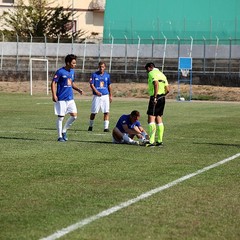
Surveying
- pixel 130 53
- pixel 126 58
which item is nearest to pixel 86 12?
pixel 130 53

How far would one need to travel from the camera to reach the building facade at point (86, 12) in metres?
90.3

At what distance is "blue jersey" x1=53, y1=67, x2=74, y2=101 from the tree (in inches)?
2323

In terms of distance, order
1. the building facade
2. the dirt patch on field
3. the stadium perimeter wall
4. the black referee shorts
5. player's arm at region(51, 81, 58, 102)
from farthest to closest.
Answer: the building facade, the stadium perimeter wall, the dirt patch on field, player's arm at region(51, 81, 58, 102), the black referee shorts

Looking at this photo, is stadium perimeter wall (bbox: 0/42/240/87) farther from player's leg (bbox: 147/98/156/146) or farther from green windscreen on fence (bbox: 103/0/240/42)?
player's leg (bbox: 147/98/156/146)

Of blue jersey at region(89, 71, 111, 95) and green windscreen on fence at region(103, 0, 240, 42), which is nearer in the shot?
blue jersey at region(89, 71, 111, 95)

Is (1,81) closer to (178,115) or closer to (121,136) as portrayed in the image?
(178,115)

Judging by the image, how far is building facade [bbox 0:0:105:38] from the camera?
9031 centimetres

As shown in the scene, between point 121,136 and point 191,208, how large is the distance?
970cm

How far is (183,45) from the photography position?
65.0 meters

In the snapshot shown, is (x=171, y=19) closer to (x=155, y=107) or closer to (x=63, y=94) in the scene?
(x=63, y=94)

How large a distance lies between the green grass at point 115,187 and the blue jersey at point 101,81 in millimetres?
3411

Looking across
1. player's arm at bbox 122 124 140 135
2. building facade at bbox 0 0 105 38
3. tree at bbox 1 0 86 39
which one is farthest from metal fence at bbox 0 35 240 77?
player's arm at bbox 122 124 140 135

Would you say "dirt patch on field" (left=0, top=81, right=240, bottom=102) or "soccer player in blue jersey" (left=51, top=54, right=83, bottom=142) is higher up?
"soccer player in blue jersey" (left=51, top=54, right=83, bottom=142)

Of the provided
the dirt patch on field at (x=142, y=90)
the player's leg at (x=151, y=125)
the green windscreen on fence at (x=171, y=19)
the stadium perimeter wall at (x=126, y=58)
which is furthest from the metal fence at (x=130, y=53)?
the player's leg at (x=151, y=125)
